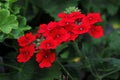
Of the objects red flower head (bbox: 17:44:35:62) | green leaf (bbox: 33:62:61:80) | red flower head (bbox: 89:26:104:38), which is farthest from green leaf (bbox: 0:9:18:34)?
red flower head (bbox: 89:26:104:38)

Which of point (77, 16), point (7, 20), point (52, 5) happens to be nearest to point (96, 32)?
point (77, 16)

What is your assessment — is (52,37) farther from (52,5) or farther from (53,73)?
(52,5)

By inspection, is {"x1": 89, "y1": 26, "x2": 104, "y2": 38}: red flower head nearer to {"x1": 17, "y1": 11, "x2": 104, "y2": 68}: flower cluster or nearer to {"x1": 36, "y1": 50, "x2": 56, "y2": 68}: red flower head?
{"x1": 17, "y1": 11, "x2": 104, "y2": 68}: flower cluster

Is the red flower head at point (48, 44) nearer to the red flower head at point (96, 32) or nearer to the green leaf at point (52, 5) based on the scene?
the red flower head at point (96, 32)

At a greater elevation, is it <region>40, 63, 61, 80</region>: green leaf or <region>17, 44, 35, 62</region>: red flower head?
<region>17, 44, 35, 62</region>: red flower head

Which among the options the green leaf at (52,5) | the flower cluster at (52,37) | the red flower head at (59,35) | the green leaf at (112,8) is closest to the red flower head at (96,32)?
the flower cluster at (52,37)

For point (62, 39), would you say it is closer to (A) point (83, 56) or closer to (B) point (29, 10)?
(A) point (83, 56)

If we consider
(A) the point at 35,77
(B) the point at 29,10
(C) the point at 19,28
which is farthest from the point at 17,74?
(B) the point at 29,10

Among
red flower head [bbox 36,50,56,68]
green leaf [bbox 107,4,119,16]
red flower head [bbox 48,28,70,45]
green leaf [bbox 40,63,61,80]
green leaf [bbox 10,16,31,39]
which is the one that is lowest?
green leaf [bbox 40,63,61,80]

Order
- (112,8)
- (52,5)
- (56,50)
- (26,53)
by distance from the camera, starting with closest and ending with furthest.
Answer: (26,53) → (56,50) → (52,5) → (112,8)
